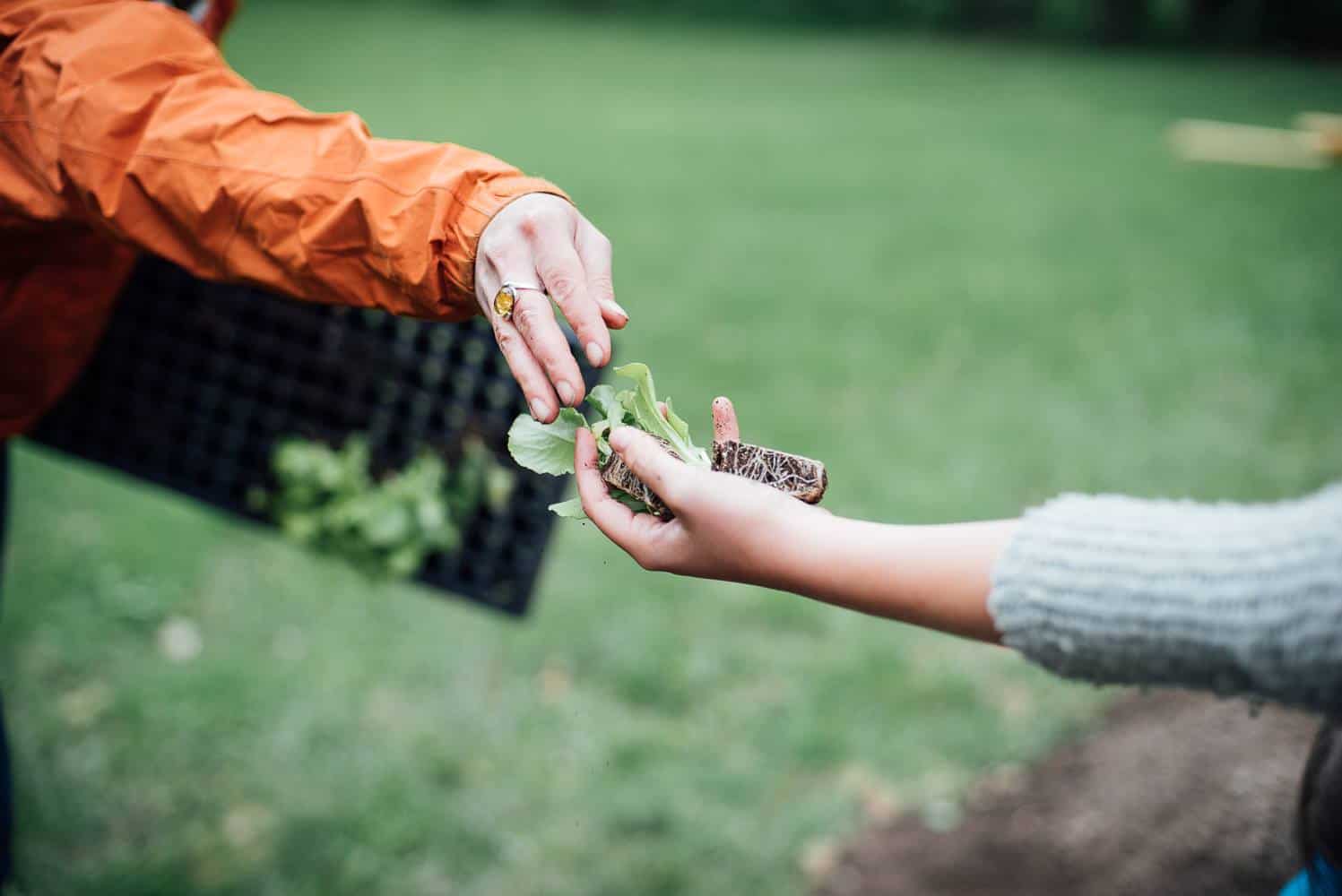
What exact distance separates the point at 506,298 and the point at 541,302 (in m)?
0.05

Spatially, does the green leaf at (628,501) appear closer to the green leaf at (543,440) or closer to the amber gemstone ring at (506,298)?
the green leaf at (543,440)

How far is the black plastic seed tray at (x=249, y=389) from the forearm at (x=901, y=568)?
124 cm

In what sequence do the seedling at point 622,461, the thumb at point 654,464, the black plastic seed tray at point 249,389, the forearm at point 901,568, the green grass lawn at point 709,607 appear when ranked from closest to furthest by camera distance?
1. the forearm at point 901,568
2. the thumb at point 654,464
3. the seedling at point 622,461
4. the black plastic seed tray at point 249,389
5. the green grass lawn at point 709,607

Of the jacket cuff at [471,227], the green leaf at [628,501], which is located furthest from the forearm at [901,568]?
the jacket cuff at [471,227]

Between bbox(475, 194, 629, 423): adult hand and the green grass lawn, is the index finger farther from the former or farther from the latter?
the green grass lawn

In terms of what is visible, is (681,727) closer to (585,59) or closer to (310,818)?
(310,818)

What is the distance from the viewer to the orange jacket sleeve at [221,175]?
165cm

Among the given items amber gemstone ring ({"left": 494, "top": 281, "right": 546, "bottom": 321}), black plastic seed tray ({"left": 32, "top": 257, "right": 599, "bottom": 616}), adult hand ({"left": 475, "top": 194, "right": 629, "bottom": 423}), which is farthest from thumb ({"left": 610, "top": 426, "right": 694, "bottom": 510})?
black plastic seed tray ({"left": 32, "top": 257, "right": 599, "bottom": 616})

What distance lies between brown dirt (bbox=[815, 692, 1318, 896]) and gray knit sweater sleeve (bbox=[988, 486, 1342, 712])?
161 centimetres

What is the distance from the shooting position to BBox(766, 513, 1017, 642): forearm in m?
1.45

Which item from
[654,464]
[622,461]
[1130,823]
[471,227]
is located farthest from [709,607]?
[471,227]

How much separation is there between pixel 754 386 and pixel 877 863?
296cm

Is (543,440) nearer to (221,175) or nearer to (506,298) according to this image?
(506,298)

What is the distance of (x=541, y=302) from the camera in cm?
160
